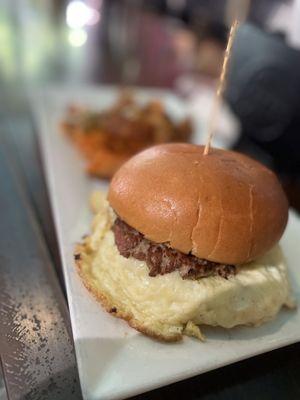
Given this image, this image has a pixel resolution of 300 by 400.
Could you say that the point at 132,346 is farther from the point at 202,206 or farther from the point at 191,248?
the point at 202,206

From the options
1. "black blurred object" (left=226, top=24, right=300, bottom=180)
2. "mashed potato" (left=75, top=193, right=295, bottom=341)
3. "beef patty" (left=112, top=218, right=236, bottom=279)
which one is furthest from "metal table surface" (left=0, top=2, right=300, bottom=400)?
"black blurred object" (left=226, top=24, right=300, bottom=180)

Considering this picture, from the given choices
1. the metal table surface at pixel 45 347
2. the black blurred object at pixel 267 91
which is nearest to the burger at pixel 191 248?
the metal table surface at pixel 45 347

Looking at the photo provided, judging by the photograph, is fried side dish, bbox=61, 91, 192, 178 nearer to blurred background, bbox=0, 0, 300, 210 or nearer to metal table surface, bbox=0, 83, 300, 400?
blurred background, bbox=0, 0, 300, 210

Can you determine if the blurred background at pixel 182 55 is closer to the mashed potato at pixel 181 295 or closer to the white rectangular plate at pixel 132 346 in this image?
the white rectangular plate at pixel 132 346

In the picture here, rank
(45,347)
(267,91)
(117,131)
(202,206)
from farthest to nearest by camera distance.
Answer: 1. (117,131)
2. (267,91)
3. (202,206)
4. (45,347)

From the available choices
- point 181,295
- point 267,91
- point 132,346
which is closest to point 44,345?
point 132,346

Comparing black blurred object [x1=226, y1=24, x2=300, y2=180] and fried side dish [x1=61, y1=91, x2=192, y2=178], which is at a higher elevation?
black blurred object [x1=226, y1=24, x2=300, y2=180]
